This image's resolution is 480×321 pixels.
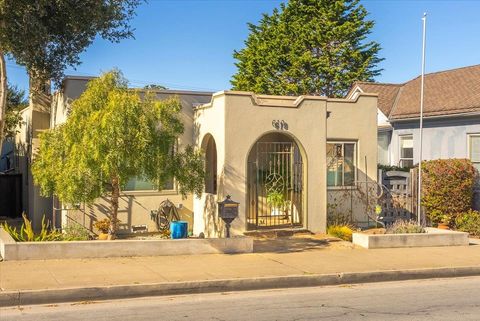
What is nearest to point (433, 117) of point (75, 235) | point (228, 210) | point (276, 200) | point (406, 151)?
point (406, 151)

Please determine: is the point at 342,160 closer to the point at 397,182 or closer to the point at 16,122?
the point at 397,182

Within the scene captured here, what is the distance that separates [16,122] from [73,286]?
A: 13.3 meters

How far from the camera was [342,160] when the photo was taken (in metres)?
17.3

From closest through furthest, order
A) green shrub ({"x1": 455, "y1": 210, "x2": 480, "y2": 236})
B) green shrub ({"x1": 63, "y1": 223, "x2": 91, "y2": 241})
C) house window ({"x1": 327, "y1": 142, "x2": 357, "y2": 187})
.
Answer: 1. green shrub ({"x1": 63, "y1": 223, "x2": 91, "y2": 241})
2. green shrub ({"x1": 455, "y1": 210, "x2": 480, "y2": 236})
3. house window ({"x1": 327, "y1": 142, "x2": 357, "y2": 187})

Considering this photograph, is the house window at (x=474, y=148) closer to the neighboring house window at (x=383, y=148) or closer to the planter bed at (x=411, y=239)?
the neighboring house window at (x=383, y=148)

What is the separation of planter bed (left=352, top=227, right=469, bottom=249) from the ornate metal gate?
6.32 ft

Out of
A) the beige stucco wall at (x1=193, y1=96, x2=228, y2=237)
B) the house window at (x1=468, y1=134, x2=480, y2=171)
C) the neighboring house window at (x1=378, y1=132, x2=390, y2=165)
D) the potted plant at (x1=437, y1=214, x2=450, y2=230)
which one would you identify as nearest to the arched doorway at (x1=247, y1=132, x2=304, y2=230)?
the beige stucco wall at (x1=193, y1=96, x2=228, y2=237)

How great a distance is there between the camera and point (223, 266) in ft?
37.4

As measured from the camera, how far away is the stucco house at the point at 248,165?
14539 mm

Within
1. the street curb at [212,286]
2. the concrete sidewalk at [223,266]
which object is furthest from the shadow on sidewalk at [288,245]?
the street curb at [212,286]

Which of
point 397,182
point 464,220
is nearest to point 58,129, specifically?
point 397,182

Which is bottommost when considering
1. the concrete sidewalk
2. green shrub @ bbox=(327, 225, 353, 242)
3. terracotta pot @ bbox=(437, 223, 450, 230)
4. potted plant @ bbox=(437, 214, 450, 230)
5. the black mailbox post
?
the concrete sidewalk

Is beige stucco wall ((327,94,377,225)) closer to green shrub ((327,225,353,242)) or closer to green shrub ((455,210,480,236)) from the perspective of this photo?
green shrub ((327,225,353,242))

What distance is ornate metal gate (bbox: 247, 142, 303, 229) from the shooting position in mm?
15414
